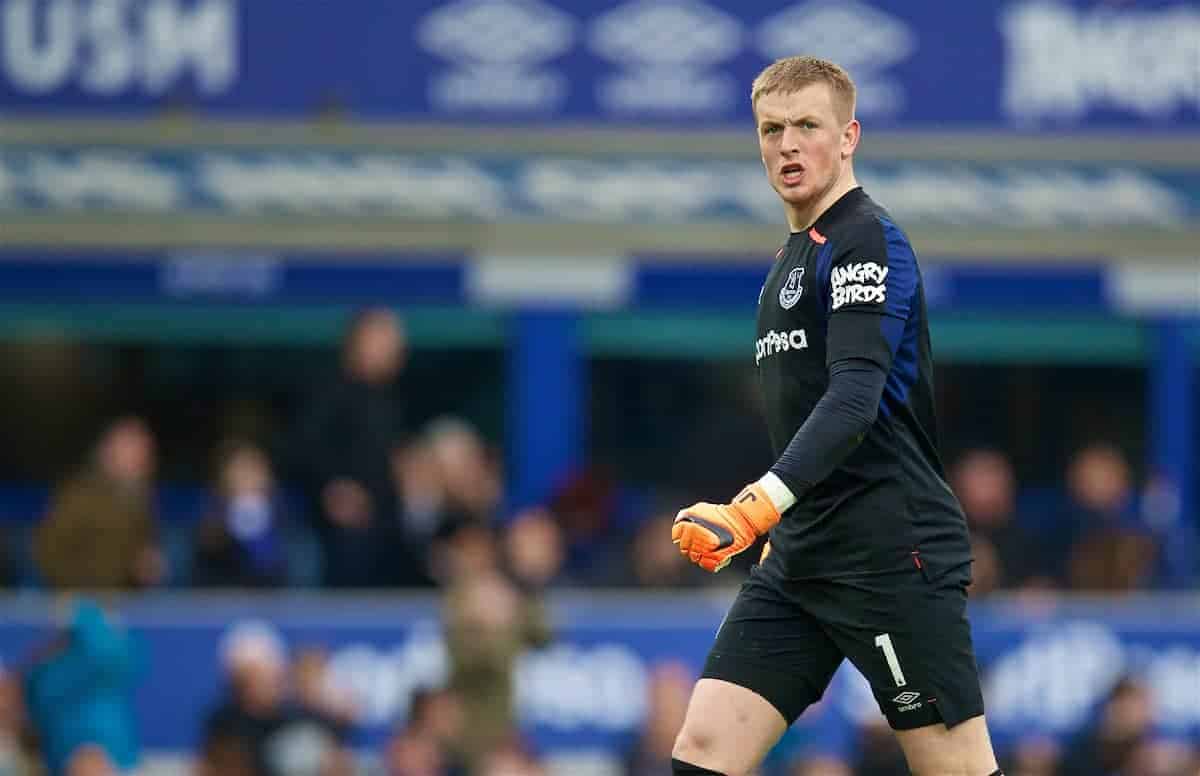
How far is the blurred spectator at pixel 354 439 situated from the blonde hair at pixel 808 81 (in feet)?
17.0

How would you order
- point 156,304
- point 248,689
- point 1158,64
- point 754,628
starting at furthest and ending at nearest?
point 156,304, point 1158,64, point 248,689, point 754,628

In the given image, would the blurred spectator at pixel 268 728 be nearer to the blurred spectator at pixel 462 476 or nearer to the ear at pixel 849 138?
the blurred spectator at pixel 462 476

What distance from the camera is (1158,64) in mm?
12539

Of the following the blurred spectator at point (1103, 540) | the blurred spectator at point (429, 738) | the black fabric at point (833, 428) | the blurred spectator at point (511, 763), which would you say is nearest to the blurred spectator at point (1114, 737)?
the blurred spectator at point (1103, 540)

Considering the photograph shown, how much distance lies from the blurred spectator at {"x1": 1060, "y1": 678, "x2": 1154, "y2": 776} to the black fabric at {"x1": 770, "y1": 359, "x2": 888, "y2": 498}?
5.51 m

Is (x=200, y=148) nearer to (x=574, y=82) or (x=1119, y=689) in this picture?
(x=574, y=82)

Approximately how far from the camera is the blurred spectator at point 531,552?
10.2 m

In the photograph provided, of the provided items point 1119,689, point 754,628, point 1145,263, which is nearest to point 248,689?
point 1119,689

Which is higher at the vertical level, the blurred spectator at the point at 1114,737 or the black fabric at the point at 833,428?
the black fabric at the point at 833,428

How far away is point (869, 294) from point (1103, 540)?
6.65 m

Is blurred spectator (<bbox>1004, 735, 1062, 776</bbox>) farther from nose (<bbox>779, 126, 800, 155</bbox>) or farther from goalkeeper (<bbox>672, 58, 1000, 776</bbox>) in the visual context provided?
nose (<bbox>779, 126, 800, 155</bbox>)

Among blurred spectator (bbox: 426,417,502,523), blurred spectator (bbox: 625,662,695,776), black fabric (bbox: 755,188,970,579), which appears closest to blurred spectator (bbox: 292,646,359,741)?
blurred spectator (bbox: 426,417,502,523)

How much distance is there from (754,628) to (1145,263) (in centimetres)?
881

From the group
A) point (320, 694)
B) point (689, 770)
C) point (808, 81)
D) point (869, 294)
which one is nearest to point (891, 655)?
point (689, 770)
